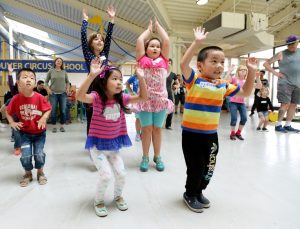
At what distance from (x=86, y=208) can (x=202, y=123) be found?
38.6 inches

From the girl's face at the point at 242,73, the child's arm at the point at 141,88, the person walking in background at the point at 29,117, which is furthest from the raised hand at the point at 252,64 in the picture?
the girl's face at the point at 242,73

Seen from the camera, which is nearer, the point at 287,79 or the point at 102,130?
the point at 102,130

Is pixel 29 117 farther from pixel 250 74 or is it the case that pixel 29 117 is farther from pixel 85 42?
pixel 250 74

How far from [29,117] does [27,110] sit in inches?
2.4

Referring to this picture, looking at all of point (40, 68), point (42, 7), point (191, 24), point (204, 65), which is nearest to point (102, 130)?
point (204, 65)

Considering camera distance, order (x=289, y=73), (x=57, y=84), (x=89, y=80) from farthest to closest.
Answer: (x=57, y=84) → (x=289, y=73) → (x=89, y=80)

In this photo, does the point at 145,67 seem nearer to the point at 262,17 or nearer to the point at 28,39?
the point at 262,17

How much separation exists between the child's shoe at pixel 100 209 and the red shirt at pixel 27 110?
941 mm

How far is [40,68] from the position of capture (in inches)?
272

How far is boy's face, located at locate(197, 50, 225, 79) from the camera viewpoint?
170 centimetres

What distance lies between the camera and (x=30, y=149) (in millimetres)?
2307

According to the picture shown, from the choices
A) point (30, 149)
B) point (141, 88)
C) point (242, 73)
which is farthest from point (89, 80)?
point (242, 73)

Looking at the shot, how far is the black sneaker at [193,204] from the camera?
178 cm

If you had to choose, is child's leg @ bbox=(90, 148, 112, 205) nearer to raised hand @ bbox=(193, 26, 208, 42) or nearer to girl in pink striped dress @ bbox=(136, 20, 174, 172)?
girl in pink striped dress @ bbox=(136, 20, 174, 172)
